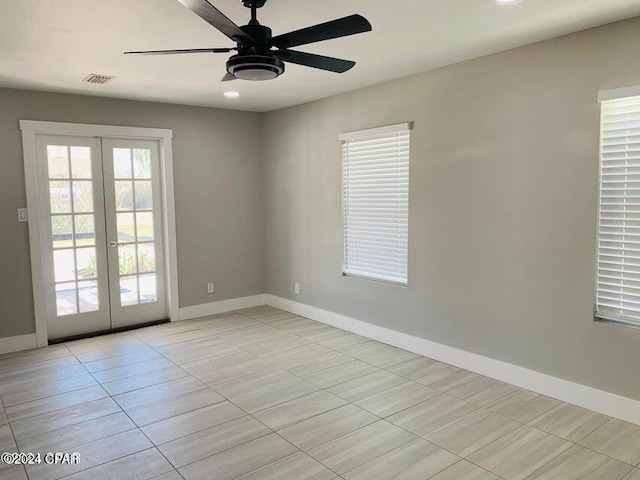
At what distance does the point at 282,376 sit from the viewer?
386 cm

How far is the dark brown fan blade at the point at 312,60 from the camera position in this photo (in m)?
2.39

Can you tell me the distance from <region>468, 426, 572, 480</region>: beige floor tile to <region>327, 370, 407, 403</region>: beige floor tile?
0.99 m

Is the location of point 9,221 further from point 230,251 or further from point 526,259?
point 526,259

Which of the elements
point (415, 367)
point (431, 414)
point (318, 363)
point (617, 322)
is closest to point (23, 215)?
point (318, 363)

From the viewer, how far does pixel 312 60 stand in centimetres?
249

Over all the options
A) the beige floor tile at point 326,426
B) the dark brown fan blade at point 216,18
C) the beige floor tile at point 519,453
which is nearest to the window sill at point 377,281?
the beige floor tile at point 326,426

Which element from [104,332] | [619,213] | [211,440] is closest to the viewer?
[211,440]

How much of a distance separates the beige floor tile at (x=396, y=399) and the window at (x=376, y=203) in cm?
114

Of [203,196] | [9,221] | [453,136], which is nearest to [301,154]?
[203,196]

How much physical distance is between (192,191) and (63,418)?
3063 millimetres

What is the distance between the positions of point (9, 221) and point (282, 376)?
10.2ft

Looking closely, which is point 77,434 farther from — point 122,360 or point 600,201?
point 600,201

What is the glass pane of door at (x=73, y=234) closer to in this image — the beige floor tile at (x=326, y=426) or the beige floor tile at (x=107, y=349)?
the beige floor tile at (x=107, y=349)

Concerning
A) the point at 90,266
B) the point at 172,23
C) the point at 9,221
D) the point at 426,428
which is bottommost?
the point at 426,428
